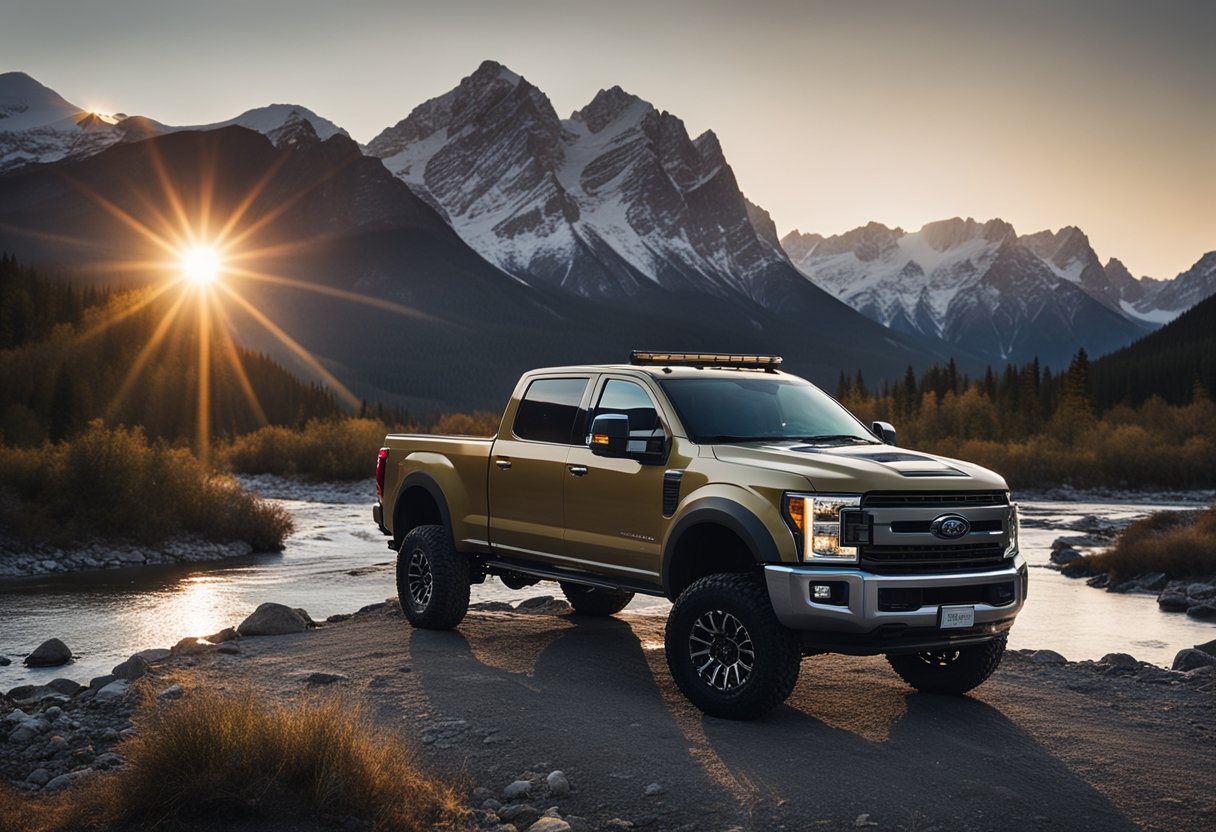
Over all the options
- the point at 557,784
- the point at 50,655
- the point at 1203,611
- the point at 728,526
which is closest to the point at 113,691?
the point at 557,784

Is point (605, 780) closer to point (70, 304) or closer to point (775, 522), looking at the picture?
point (775, 522)

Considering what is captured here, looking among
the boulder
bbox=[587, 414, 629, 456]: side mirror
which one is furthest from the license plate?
the boulder

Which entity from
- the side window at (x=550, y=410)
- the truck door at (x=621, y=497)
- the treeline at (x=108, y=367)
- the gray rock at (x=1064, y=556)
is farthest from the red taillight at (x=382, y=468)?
the treeline at (x=108, y=367)

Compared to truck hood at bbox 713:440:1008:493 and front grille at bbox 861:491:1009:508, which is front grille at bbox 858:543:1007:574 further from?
truck hood at bbox 713:440:1008:493

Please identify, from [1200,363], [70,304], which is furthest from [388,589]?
[1200,363]

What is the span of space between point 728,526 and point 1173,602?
1759 centimetres

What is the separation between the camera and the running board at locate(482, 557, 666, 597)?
28.9 feet

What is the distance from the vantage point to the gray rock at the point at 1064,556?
29.8 m

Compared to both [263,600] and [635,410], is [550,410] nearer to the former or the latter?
[635,410]

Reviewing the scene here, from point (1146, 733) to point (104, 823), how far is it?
7.03 m

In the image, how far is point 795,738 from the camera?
7.76 meters

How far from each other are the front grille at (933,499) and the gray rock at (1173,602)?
16062 millimetres

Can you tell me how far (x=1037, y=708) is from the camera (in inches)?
352

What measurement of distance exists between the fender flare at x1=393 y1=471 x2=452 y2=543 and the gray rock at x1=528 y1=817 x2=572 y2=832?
508 centimetres
